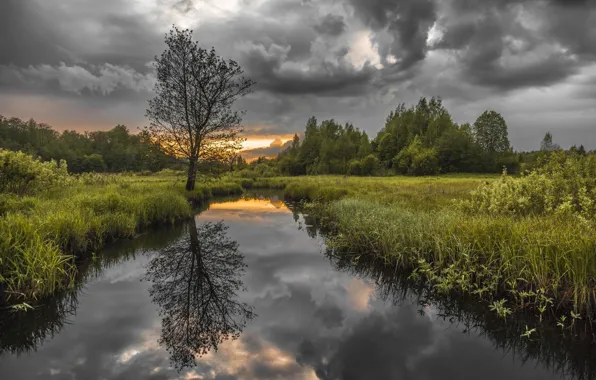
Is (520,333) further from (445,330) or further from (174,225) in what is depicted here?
(174,225)

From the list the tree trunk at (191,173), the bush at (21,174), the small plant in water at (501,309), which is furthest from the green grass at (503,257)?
the tree trunk at (191,173)

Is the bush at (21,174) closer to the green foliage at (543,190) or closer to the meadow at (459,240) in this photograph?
the meadow at (459,240)

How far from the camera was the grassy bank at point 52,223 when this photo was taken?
7684mm

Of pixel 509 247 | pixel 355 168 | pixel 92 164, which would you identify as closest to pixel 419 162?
pixel 355 168

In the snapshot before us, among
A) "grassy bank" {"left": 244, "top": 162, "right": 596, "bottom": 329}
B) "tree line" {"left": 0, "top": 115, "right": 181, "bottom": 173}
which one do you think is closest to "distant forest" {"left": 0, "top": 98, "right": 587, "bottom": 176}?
"tree line" {"left": 0, "top": 115, "right": 181, "bottom": 173}

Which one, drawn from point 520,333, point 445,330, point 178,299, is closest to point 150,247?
point 178,299

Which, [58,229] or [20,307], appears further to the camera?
[58,229]

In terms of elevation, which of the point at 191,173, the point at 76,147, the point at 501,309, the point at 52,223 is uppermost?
the point at 76,147

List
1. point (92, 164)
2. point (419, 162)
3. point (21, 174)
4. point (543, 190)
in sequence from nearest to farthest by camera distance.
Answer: point (543, 190) < point (21, 174) < point (419, 162) < point (92, 164)

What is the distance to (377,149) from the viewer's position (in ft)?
328

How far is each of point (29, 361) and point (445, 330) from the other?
8632 millimetres

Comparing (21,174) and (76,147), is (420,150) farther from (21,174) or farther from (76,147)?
(76,147)

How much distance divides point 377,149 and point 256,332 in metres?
98.3

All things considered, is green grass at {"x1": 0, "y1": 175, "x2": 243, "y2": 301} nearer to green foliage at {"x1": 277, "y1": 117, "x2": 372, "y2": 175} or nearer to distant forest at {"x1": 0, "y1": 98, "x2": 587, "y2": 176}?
distant forest at {"x1": 0, "y1": 98, "x2": 587, "y2": 176}
